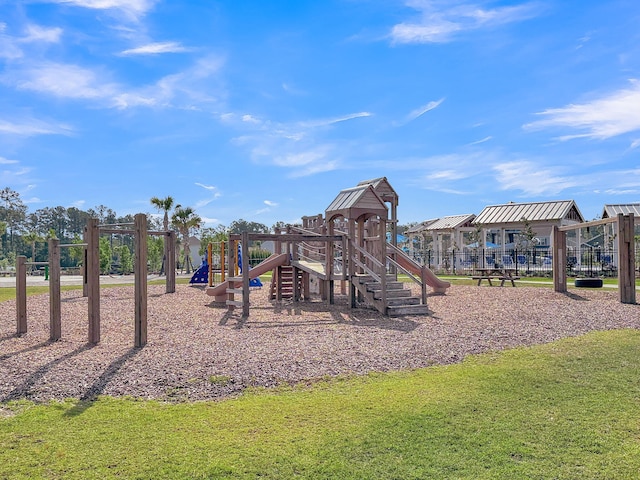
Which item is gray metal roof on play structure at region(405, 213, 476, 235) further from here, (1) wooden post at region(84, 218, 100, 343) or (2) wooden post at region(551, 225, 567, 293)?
(1) wooden post at region(84, 218, 100, 343)

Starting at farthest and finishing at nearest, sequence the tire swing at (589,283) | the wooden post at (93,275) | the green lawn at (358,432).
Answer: the tire swing at (589,283), the wooden post at (93,275), the green lawn at (358,432)

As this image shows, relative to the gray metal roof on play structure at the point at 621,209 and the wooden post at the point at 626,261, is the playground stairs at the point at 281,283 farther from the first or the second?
the gray metal roof on play structure at the point at 621,209

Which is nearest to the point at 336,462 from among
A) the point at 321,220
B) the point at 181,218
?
the point at 321,220

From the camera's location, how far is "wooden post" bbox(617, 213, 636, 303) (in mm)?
14516

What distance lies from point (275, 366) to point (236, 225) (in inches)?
3853

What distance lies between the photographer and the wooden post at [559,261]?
17.5 metres

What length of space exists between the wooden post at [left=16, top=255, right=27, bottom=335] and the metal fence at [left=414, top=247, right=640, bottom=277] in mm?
23659

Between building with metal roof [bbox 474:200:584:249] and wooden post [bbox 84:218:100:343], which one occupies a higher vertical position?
building with metal roof [bbox 474:200:584:249]

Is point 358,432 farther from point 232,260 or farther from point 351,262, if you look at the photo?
point 232,260

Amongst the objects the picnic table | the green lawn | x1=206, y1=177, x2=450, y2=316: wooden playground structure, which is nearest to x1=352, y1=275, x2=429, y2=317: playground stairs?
x1=206, y1=177, x2=450, y2=316: wooden playground structure

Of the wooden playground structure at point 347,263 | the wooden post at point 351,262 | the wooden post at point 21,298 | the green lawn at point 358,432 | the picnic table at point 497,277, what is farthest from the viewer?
the picnic table at point 497,277

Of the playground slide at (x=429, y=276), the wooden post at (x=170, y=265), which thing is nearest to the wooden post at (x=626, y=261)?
the playground slide at (x=429, y=276)

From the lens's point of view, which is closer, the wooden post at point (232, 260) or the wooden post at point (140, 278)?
the wooden post at point (140, 278)

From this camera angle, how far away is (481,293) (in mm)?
17484
